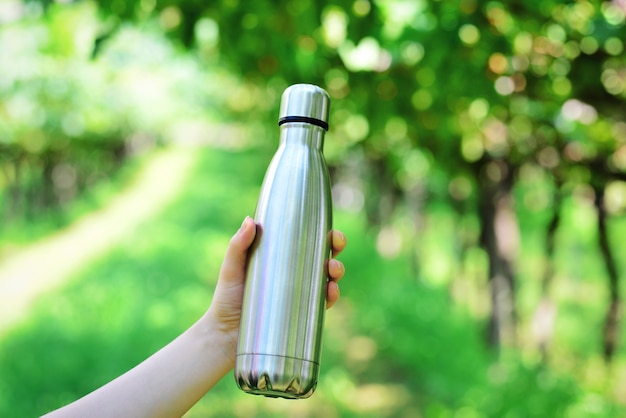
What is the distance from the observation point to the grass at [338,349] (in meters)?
5.43

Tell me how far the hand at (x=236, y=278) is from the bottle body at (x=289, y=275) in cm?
3

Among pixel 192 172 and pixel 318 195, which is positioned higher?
pixel 192 172

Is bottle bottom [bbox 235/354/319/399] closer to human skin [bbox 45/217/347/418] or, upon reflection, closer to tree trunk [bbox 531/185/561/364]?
human skin [bbox 45/217/347/418]

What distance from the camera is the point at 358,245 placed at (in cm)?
1274

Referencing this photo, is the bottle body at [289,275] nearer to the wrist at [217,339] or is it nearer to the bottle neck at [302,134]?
the bottle neck at [302,134]

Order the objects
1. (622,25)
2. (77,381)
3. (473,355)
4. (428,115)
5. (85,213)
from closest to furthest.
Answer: (622,25), (428,115), (77,381), (473,355), (85,213)

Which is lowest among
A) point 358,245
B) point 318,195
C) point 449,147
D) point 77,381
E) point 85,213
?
point 318,195

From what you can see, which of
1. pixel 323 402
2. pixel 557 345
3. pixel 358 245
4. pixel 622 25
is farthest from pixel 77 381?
pixel 358 245

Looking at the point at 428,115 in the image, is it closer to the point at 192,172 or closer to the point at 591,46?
the point at 591,46

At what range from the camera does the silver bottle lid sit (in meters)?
1.49

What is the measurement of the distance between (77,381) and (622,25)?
4.75 meters

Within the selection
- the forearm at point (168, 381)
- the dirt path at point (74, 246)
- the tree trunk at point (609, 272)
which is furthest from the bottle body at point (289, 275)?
the dirt path at point (74, 246)

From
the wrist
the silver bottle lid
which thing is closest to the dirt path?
the wrist

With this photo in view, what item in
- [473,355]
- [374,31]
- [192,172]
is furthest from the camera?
[192,172]
